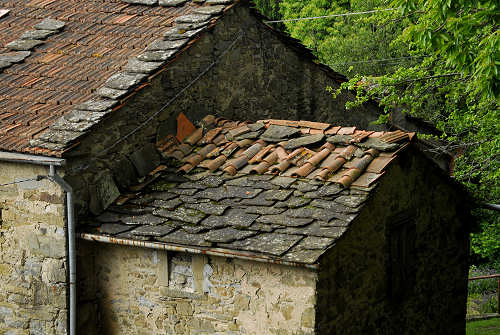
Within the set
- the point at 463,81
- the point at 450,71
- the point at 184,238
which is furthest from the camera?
the point at 463,81

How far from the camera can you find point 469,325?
38.4ft

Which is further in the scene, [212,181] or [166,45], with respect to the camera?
[166,45]

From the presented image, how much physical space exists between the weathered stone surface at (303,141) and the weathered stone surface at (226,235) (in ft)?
5.20

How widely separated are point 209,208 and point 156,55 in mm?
2403

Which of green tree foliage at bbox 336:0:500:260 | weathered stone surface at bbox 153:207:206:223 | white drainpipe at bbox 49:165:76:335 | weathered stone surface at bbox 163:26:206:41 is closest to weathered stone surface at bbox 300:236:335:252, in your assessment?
weathered stone surface at bbox 153:207:206:223

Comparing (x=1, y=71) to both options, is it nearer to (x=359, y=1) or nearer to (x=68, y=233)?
(x=68, y=233)

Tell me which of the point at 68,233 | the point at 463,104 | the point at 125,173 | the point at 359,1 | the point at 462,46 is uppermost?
the point at 359,1

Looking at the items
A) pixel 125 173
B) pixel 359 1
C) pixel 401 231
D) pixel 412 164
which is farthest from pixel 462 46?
pixel 359 1

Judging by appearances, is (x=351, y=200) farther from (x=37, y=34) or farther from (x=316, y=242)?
(x=37, y=34)

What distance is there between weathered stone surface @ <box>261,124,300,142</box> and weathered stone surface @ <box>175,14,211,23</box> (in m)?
1.88

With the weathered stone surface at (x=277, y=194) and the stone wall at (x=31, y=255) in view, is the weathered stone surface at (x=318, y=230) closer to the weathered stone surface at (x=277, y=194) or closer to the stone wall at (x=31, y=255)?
the weathered stone surface at (x=277, y=194)

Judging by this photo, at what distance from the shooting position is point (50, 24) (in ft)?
30.8

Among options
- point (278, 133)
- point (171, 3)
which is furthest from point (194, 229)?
point (171, 3)

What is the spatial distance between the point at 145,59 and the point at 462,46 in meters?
3.86
